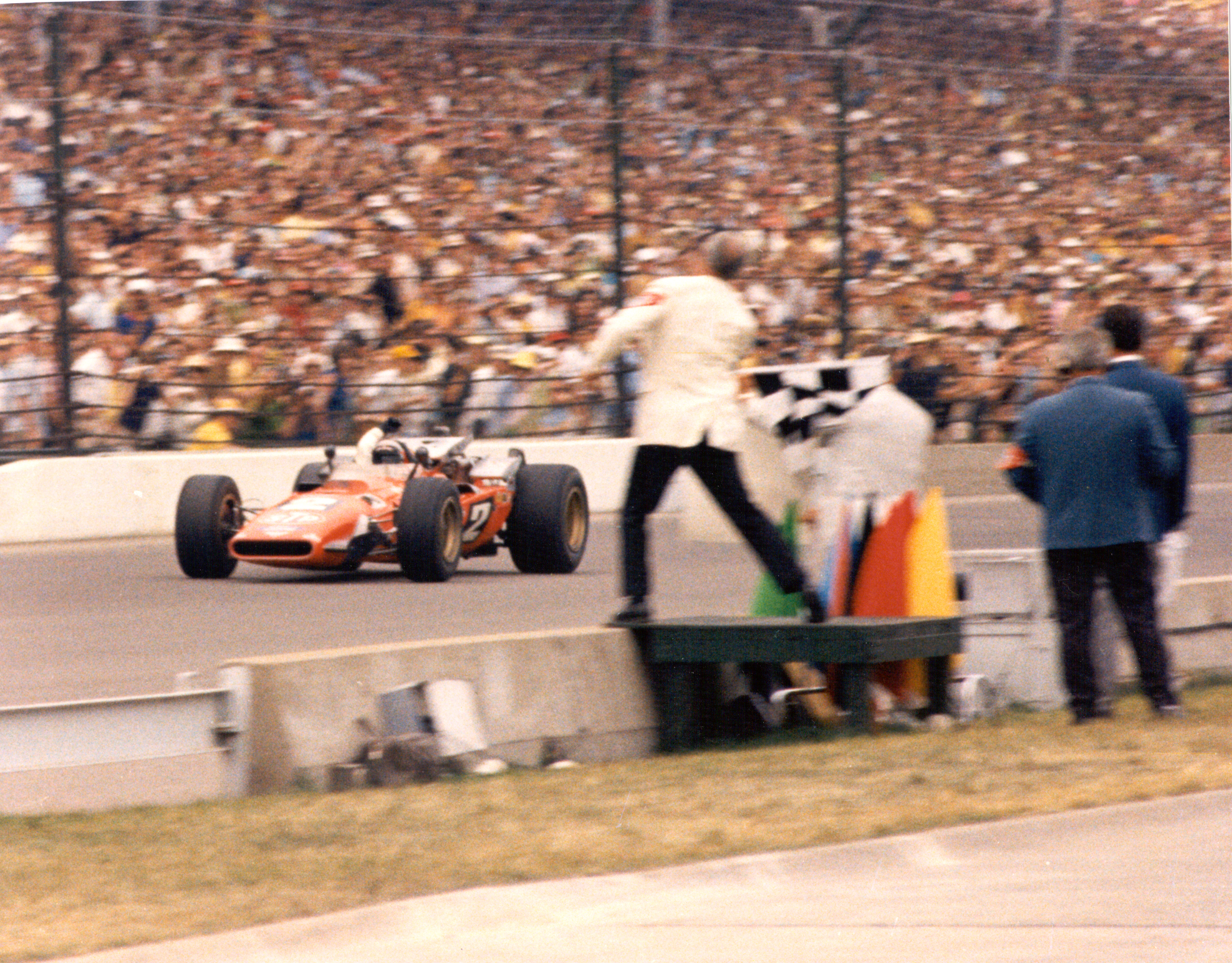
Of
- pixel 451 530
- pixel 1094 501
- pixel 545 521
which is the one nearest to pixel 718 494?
pixel 1094 501

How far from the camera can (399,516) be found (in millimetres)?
12445

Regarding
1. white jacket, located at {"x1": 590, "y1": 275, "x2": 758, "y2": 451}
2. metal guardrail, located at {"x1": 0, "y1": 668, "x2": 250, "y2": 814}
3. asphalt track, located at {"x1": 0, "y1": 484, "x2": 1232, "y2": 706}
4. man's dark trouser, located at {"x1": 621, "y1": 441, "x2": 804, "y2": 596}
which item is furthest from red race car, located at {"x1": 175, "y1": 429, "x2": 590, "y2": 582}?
metal guardrail, located at {"x1": 0, "y1": 668, "x2": 250, "y2": 814}

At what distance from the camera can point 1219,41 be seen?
27531 millimetres

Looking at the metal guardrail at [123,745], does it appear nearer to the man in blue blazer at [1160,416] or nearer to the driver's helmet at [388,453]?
the man in blue blazer at [1160,416]

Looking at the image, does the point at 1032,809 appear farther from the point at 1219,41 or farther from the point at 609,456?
the point at 1219,41

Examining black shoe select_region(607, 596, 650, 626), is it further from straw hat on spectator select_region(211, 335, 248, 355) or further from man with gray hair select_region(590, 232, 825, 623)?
straw hat on spectator select_region(211, 335, 248, 355)

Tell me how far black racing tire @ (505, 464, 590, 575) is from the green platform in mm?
6021

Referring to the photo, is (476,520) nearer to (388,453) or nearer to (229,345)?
(388,453)

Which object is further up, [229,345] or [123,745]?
[229,345]

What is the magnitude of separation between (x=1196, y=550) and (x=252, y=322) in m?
8.31

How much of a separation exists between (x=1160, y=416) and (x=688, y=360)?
6.06 ft

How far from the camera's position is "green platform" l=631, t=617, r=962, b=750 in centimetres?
695

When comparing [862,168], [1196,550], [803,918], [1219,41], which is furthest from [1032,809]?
[1219,41]

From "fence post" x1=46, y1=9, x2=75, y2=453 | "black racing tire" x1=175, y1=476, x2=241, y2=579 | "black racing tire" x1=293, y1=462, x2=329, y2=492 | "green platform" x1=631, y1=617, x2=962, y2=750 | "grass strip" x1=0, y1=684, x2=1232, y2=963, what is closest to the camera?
"grass strip" x1=0, y1=684, x2=1232, y2=963
